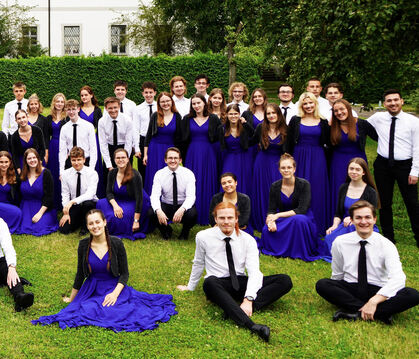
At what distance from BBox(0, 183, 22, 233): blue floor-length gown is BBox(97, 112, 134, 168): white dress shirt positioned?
1523mm

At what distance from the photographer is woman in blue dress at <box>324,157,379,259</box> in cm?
678

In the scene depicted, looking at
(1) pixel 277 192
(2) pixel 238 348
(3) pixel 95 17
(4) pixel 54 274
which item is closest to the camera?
(2) pixel 238 348

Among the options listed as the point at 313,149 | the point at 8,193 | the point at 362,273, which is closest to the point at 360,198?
the point at 313,149

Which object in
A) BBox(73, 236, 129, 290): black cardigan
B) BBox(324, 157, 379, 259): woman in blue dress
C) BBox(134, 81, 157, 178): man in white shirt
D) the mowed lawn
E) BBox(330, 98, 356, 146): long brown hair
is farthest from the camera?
BBox(134, 81, 157, 178): man in white shirt

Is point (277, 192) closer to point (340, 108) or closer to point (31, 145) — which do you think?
point (340, 108)

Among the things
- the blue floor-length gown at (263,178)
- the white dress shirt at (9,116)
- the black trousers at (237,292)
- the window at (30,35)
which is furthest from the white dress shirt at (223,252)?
the window at (30,35)

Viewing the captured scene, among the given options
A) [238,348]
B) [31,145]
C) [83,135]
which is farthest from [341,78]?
[238,348]

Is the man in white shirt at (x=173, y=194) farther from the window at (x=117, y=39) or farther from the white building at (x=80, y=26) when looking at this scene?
the window at (x=117, y=39)

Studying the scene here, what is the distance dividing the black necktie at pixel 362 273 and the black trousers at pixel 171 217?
2992 millimetres

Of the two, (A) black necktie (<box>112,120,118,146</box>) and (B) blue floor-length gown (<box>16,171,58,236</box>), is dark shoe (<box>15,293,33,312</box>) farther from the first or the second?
(A) black necktie (<box>112,120,118,146</box>)

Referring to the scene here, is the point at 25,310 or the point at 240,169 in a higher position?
the point at 240,169

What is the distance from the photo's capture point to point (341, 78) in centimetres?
1075

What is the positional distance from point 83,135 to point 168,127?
1368mm

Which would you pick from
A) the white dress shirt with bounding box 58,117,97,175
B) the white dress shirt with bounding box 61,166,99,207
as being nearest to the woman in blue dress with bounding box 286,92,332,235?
the white dress shirt with bounding box 61,166,99,207
